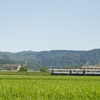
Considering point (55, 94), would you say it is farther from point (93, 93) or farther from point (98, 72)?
point (98, 72)

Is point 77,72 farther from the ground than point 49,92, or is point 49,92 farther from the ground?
point 49,92

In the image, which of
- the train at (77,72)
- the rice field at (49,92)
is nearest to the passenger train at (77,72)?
Result: the train at (77,72)

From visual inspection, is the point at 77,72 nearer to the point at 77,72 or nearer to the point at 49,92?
the point at 77,72

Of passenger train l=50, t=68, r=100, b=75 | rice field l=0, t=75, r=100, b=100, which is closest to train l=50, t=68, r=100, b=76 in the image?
passenger train l=50, t=68, r=100, b=75

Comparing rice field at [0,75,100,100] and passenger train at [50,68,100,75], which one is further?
passenger train at [50,68,100,75]

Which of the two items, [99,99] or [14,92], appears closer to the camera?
[99,99]

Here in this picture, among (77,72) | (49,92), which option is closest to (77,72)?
(77,72)

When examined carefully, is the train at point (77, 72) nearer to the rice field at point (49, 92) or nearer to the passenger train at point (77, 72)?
the passenger train at point (77, 72)

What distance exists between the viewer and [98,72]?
3858 inches

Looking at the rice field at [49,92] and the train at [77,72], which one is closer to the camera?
the rice field at [49,92]

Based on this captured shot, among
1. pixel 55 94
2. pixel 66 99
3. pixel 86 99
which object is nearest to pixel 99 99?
pixel 86 99

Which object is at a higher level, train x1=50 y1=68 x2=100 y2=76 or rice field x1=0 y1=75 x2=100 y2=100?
rice field x1=0 y1=75 x2=100 y2=100

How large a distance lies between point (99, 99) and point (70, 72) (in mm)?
91752

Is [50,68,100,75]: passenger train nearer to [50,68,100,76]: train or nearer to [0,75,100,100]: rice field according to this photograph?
[50,68,100,76]: train
